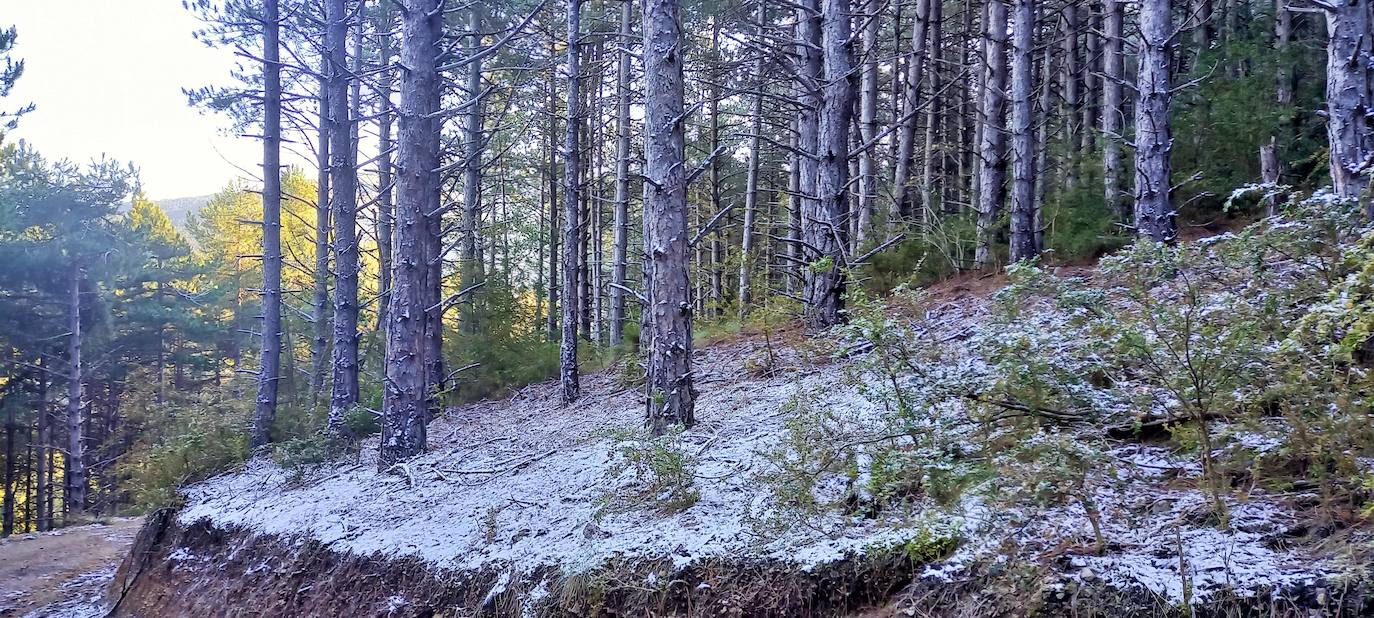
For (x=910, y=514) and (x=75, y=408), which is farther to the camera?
(x=75, y=408)

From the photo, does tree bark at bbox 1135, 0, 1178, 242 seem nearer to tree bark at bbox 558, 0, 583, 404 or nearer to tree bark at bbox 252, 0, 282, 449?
tree bark at bbox 558, 0, 583, 404

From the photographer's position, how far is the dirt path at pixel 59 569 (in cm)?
839

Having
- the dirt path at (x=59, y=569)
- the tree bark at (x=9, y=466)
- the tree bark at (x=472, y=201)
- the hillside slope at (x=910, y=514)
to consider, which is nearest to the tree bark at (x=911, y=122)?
the tree bark at (x=472, y=201)

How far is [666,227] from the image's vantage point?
6355 mm

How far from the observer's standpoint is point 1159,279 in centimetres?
396

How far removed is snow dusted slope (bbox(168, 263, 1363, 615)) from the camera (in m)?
2.91

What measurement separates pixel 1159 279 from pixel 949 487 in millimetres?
1625

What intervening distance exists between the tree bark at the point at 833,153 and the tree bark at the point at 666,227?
318 cm

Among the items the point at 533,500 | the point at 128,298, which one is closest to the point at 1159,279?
the point at 533,500

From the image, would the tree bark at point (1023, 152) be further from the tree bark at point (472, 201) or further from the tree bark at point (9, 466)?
the tree bark at point (9, 466)

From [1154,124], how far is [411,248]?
8.10m

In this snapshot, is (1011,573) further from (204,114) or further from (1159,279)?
(204,114)

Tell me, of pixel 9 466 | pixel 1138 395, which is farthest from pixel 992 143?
pixel 9 466

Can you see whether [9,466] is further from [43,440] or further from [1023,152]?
[1023,152]
